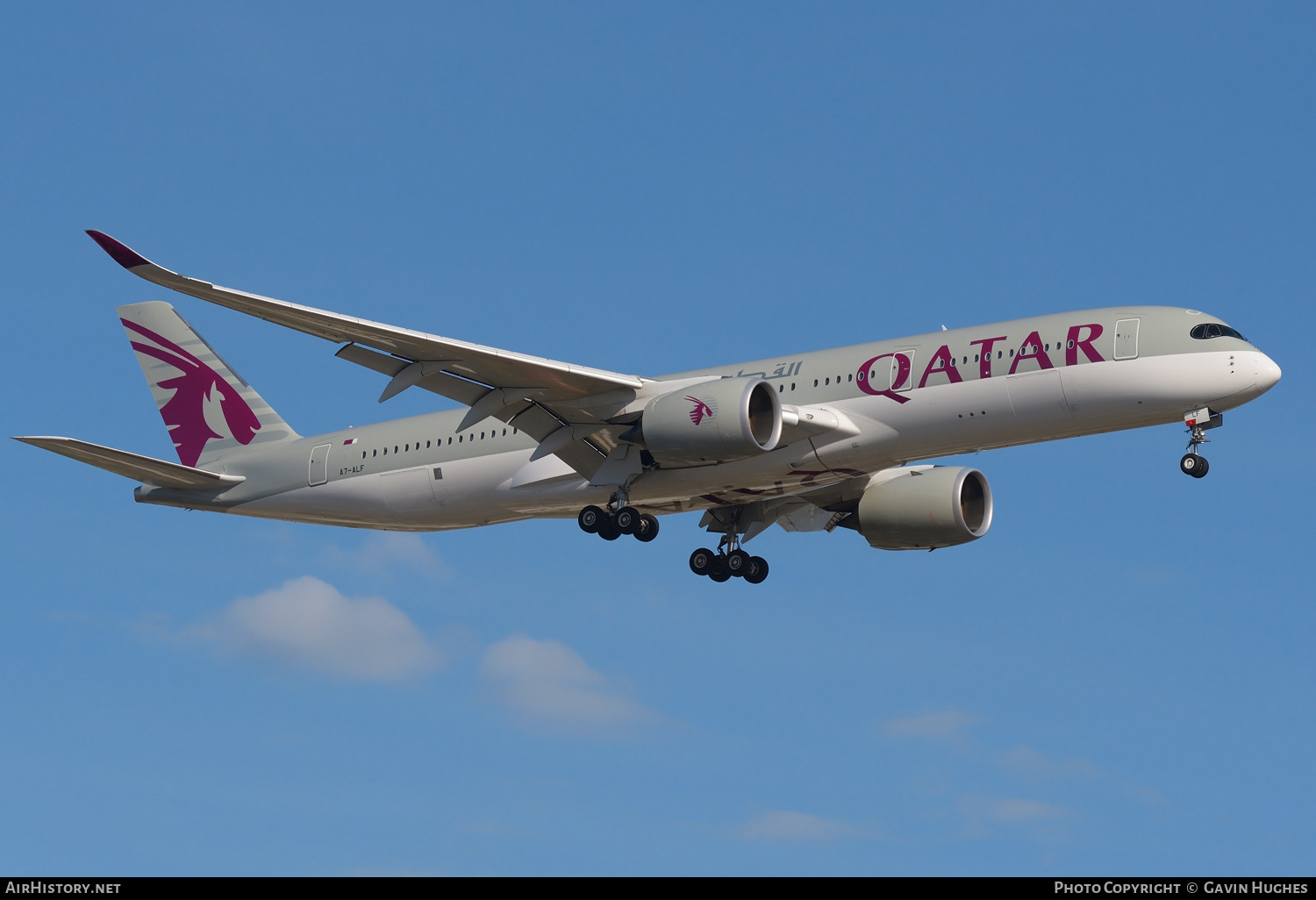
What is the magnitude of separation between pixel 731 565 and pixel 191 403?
1520 centimetres

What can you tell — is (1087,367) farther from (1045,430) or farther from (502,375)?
(502,375)

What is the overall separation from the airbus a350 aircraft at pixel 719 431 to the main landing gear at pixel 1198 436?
0.06 metres

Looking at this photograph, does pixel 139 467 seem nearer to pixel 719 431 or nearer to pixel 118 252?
pixel 118 252

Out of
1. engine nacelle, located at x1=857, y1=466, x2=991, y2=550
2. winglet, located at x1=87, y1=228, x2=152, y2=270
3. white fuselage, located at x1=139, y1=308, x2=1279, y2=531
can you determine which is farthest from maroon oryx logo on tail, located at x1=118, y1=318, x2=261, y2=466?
engine nacelle, located at x1=857, y1=466, x2=991, y2=550

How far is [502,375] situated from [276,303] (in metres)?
5.40

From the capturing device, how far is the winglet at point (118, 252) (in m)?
27.7

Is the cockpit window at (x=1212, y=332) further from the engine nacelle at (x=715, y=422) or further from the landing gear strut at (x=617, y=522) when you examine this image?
the landing gear strut at (x=617, y=522)

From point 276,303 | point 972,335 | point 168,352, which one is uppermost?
point 168,352

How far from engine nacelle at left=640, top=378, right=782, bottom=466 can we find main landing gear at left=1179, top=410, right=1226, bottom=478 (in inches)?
320

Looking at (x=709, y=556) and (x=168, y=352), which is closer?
(x=709, y=556)

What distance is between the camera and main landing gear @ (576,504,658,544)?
34.7 m

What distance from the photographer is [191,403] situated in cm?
4172

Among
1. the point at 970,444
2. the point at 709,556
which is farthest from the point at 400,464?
the point at 970,444

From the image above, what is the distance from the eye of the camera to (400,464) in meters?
37.2
